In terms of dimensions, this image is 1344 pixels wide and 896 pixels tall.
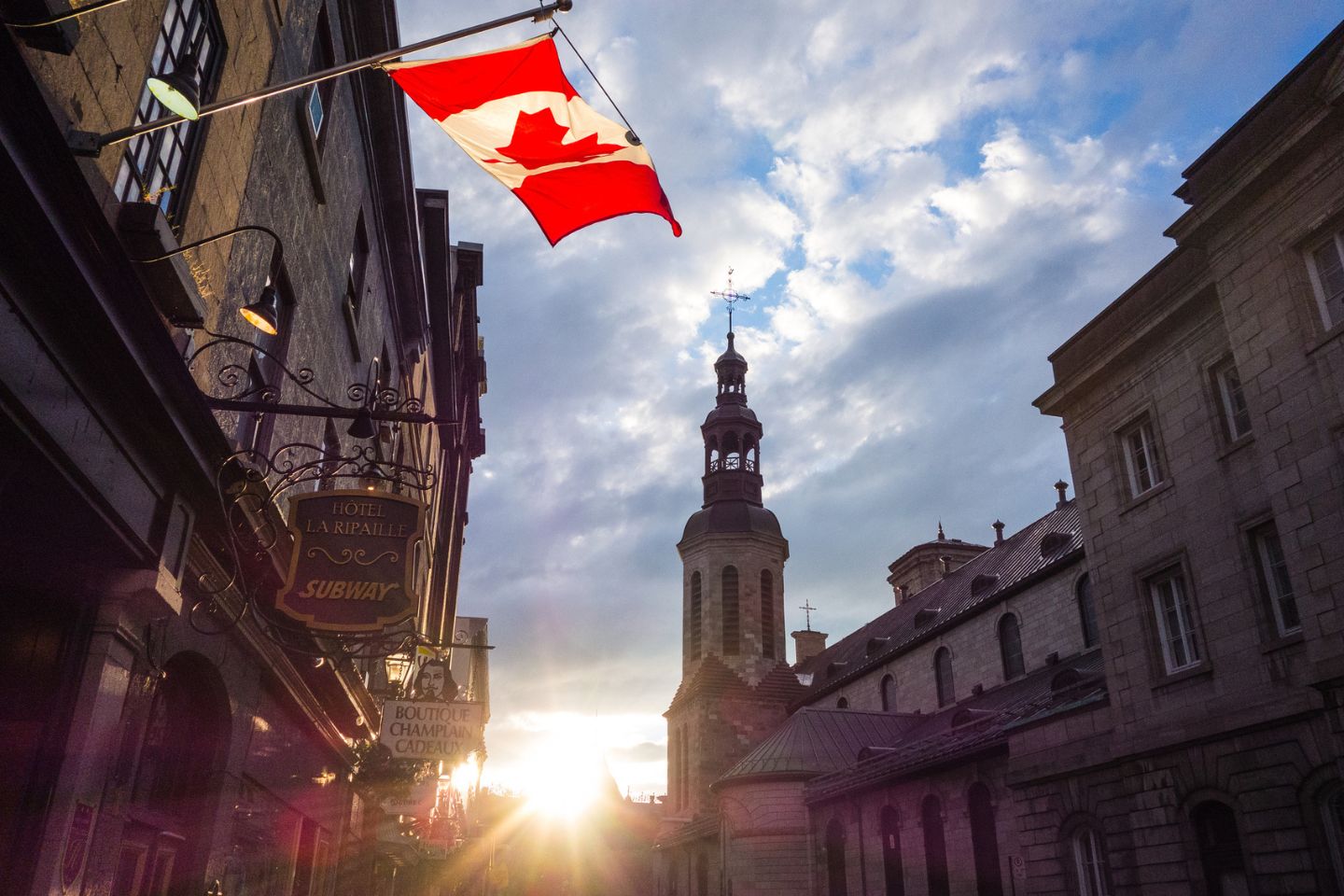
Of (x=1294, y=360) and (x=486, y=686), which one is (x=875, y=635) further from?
(x=1294, y=360)

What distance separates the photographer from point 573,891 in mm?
79125

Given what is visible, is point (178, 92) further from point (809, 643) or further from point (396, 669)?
point (809, 643)

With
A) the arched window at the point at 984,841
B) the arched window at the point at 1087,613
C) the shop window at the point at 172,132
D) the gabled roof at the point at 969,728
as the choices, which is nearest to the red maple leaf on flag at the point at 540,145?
the shop window at the point at 172,132

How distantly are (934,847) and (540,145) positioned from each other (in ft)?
86.8

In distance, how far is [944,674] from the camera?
3791 cm

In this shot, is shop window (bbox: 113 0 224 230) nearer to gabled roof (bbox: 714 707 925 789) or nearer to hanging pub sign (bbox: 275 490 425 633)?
hanging pub sign (bbox: 275 490 425 633)

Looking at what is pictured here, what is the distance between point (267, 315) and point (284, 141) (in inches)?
160

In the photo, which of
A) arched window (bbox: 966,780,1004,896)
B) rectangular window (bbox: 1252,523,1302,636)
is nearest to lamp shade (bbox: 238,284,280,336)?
rectangular window (bbox: 1252,523,1302,636)

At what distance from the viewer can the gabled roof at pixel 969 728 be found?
23531 millimetres

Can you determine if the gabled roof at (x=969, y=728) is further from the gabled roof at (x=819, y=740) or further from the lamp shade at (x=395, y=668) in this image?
the lamp shade at (x=395, y=668)

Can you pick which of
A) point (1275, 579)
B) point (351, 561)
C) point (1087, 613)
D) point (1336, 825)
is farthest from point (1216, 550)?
point (1087, 613)

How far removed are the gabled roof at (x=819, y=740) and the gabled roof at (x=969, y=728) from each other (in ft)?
1.59

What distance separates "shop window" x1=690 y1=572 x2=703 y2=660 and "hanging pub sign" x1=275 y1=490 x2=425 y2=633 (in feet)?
156

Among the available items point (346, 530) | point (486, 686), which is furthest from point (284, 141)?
point (486, 686)
